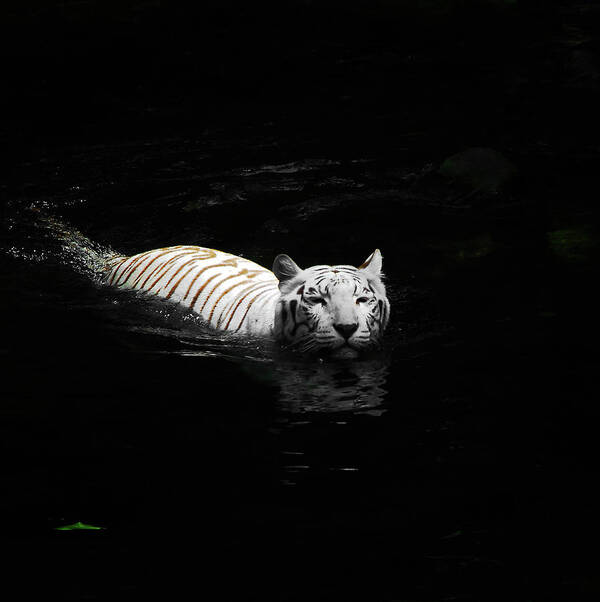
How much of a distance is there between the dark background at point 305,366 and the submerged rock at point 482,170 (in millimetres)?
37

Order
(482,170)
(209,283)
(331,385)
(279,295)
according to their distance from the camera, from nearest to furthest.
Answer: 1. (331,385)
2. (279,295)
3. (209,283)
4. (482,170)

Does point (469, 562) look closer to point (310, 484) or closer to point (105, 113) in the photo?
point (310, 484)

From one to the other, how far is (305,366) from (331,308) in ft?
1.13

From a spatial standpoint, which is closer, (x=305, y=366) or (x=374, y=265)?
(x=305, y=366)

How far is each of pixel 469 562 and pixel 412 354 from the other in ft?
7.98

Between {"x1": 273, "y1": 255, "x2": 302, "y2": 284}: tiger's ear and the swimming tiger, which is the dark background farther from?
{"x1": 273, "y1": 255, "x2": 302, "y2": 284}: tiger's ear

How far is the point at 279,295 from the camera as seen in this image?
5.60 metres

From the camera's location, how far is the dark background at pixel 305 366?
10.8 feet

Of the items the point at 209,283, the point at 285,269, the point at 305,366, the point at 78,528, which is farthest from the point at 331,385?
the point at 78,528

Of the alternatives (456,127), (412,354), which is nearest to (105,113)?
(456,127)

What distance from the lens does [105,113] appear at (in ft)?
41.3

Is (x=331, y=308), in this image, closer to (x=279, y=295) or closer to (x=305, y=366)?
(x=305, y=366)

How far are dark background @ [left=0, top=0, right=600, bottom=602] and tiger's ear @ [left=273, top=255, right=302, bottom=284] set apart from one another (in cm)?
52

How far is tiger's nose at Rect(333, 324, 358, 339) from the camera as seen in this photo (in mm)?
5020
